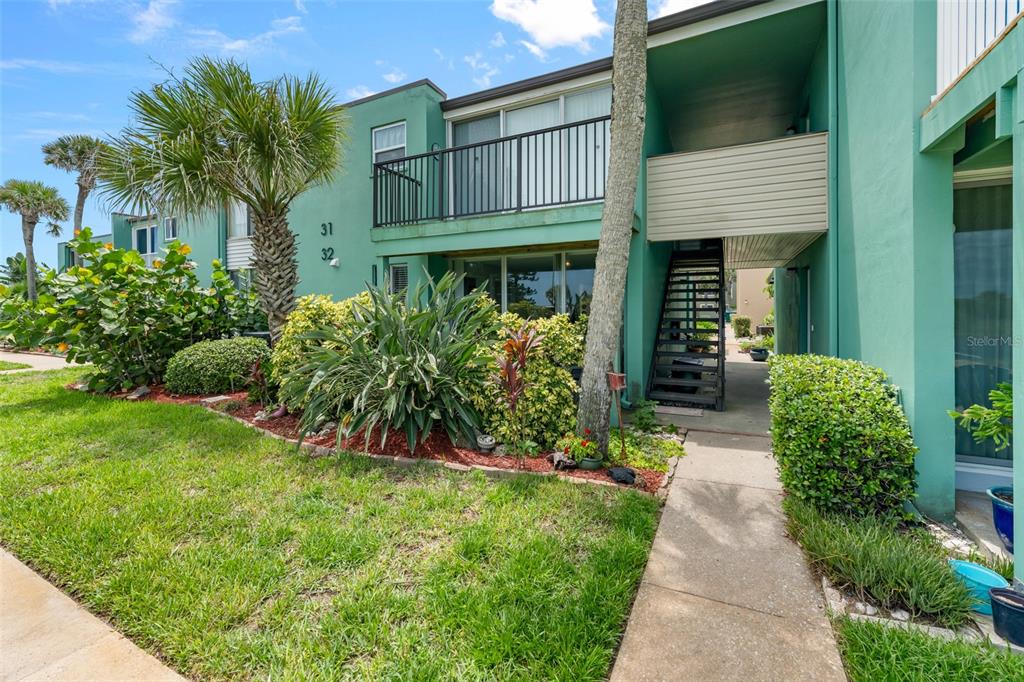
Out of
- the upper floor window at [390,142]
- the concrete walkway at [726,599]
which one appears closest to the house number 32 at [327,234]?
the upper floor window at [390,142]

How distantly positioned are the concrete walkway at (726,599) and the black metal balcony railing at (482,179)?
5.19 meters

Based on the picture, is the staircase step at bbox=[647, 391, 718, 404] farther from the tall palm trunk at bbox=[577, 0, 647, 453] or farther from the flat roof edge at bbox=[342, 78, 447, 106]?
the flat roof edge at bbox=[342, 78, 447, 106]

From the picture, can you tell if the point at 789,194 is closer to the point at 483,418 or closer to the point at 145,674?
the point at 483,418

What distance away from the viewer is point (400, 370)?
177 inches

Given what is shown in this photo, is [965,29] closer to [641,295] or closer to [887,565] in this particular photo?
[887,565]

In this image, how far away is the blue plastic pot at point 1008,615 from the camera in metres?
2.00

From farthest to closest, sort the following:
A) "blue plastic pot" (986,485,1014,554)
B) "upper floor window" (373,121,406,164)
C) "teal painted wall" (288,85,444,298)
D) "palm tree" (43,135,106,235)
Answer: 1. "palm tree" (43,135,106,235)
2. "upper floor window" (373,121,406,164)
3. "teal painted wall" (288,85,444,298)
4. "blue plastic pot" (986,485,1014,554)

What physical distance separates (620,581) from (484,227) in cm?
562

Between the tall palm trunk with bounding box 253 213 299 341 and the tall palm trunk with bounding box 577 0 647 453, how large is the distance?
5.10 meters

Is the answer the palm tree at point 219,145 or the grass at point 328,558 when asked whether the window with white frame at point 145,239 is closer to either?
the palm tree at point 219,145

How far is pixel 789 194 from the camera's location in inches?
242

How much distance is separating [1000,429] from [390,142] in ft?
33.5

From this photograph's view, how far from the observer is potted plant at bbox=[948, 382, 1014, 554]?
247cm

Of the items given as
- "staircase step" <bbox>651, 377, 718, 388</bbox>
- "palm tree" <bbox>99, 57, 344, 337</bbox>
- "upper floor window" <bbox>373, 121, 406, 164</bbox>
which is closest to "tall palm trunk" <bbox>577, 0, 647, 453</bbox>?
"staircase step" <bbox>651, 377, 718, 388</bbox>
